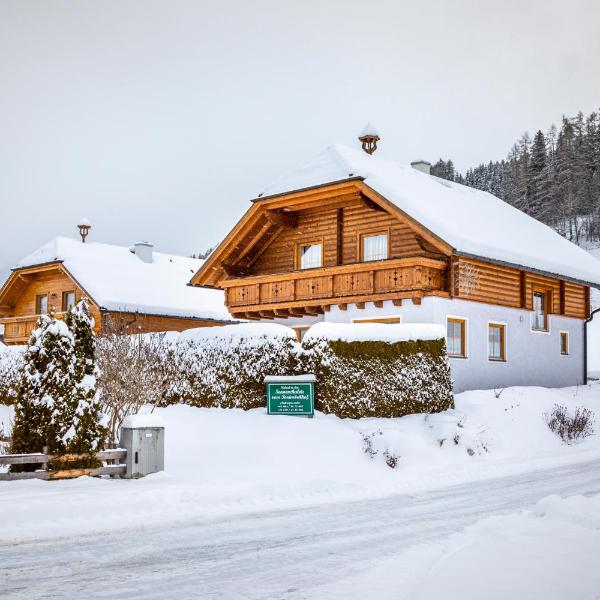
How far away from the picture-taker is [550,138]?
114 m

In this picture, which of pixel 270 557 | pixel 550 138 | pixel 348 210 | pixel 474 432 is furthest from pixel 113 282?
pixel 550 138

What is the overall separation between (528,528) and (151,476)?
636cm

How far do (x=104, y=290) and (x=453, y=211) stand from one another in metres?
17.3

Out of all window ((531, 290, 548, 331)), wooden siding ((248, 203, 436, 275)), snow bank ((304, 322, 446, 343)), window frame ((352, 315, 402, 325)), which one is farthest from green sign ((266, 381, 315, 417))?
window ((531, 290, 548, 331))

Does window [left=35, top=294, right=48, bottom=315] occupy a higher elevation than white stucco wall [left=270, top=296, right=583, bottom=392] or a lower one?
higher

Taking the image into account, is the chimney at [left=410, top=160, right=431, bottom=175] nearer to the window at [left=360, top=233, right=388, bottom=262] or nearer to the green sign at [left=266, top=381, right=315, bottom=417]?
the window at [left=360, top=233, right=388, bottom=262]

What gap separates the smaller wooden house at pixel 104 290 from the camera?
35812 mm

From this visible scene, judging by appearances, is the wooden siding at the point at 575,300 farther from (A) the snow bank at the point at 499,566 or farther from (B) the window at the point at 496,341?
(A) the snow bank at the point at 499,566

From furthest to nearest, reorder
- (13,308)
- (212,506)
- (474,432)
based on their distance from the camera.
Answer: (13,308) < (474,432) < (212,506)

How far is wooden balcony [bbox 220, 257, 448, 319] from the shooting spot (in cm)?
2244

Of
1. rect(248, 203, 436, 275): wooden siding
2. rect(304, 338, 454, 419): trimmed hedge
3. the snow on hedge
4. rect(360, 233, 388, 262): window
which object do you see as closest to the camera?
rect(304, 338, 454, 419): trimmed hedge

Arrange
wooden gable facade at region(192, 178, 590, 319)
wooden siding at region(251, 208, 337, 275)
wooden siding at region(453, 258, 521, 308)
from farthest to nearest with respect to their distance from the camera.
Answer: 1. wooden siding at region(251, 208, 337, 275)
2. wooden siding at region(453, 258, 521, 308)
3. wooden gable facade at region(192, 178, 590, 319)

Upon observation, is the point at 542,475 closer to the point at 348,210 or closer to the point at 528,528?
the point at 528,528

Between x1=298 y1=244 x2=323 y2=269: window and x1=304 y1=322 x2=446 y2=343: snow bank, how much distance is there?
924cm
